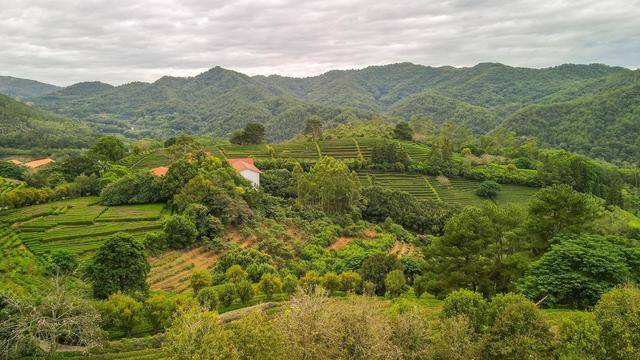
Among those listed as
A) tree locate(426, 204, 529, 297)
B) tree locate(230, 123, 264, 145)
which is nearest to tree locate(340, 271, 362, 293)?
tree locate(426, 204, 529, 297)

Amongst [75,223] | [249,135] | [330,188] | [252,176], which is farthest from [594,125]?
[75,223]

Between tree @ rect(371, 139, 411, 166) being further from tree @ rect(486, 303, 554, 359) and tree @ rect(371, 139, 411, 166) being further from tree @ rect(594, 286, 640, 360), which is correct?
tree @ rect(594, 286, 640, 360)

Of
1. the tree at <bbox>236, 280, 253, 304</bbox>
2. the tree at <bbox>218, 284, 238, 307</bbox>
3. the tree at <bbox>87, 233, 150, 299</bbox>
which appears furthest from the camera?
the tree at <bbox>236, 280, 253, 304</bbox>

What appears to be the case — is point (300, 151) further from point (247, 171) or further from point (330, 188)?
point (330, 188)

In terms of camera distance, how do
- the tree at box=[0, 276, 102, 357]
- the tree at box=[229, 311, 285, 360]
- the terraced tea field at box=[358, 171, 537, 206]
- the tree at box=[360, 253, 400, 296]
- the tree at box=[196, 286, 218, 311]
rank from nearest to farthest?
the tree at box=[229, 311, 285, 360] < the tree at box=[0, 276, 102, 357] < the tree at box=[196, 286, 218, 311] < the tree at box=[360, 253, 400, 296] < the terraced tea field at box=[358, 171, 537, 206]

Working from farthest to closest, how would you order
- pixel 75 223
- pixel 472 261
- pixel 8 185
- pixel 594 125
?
pixel 594 125
pixel 8 185
pixel 75 223
pixel 472 261
